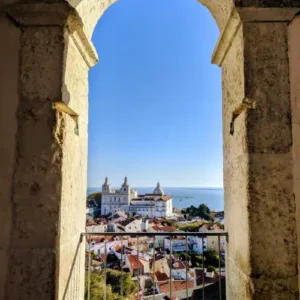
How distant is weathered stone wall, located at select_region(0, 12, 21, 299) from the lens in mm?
1673

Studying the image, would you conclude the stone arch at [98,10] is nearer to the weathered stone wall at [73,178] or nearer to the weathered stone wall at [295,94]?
the weathered stone wall at [73,178]

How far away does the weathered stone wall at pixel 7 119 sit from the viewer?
65.9 inches

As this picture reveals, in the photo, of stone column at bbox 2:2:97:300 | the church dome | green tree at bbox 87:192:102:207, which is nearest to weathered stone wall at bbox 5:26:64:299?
stone column at bbox 2:2:97:300

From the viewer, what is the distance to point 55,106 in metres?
1.72

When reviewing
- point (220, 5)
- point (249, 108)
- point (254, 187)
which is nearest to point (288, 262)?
point (254, 187)

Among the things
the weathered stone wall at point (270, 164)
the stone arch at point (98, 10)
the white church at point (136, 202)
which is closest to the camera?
the weathered stone wall at point (270, 164)

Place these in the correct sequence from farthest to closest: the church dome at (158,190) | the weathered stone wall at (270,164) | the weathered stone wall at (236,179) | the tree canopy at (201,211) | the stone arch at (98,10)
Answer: the church dome at (158,190), the tree canopy at (201,211), the stone arch at (98,10), the weathered stone wall at (236,179), the weathered stone wall at (270,164)

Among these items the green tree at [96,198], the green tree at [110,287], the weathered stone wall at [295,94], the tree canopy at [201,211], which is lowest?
the green tree at [110,287]

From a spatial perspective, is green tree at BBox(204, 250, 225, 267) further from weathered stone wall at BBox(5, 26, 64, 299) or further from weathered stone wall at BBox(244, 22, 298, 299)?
weathered stone wall at BBox(5, 26, 64, 299)

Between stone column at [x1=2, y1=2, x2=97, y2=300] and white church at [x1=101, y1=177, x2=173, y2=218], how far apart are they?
3.31 ft

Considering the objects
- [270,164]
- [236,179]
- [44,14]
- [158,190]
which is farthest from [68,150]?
[158,190]

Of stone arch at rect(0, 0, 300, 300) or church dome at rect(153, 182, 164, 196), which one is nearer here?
stone arch at rect(0, 0, 300, 300)

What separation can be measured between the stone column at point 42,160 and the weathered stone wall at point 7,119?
0.03 metres

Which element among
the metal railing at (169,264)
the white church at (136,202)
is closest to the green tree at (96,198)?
the white church at (136,202)
